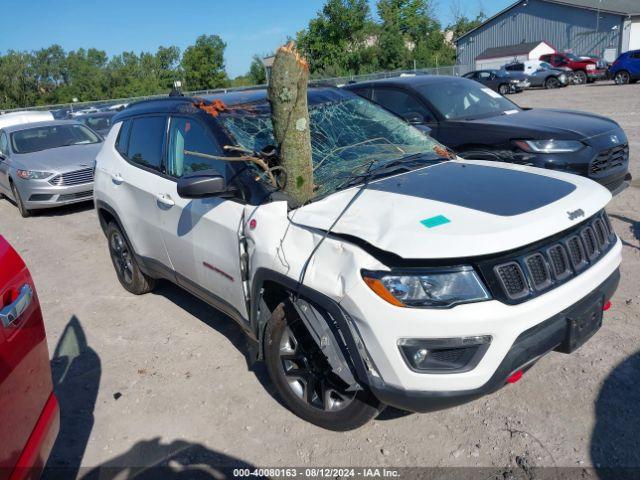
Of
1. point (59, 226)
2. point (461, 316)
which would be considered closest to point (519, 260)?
point (461, 316)

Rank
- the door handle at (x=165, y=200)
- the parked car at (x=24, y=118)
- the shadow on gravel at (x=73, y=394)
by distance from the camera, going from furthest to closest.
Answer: the parked car at (x=24, y=118) < the door handle at (x=165, y=200) < the shadow on gravel at (x=73, y=394)

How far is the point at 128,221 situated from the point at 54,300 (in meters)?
1.46

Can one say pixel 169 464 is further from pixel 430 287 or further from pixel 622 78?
pixel 622 78

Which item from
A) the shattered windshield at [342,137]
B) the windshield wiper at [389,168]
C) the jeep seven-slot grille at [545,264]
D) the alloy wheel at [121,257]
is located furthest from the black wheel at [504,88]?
the jeep seven-slot grille at [545,264]

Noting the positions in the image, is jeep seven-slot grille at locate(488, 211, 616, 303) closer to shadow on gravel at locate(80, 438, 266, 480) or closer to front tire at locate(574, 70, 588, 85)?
shadow on gravel at locate(80, 438, 266, 480)

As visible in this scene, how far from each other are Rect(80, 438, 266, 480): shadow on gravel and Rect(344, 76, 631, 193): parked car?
9.60ft

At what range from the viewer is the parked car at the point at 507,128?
5617 mm

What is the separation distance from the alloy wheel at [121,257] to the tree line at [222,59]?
34.0m

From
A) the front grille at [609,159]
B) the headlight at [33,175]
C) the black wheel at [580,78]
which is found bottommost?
the black wheel at [580,78]

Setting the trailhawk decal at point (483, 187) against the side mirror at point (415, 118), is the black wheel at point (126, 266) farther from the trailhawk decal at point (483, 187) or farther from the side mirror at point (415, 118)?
the side mirror at point (415, 118)

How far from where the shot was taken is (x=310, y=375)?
3072mm

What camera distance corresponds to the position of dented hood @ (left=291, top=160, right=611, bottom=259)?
7.97ft

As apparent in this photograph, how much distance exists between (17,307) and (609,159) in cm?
564

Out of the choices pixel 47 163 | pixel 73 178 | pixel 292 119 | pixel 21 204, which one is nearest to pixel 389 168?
pixel 292 119
